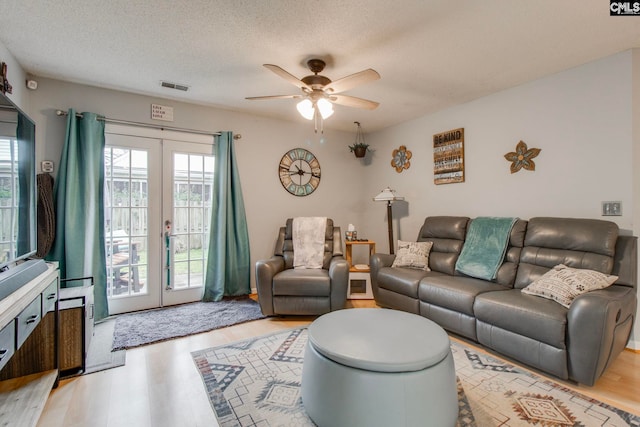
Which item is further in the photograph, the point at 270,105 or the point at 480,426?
the point at 270,105

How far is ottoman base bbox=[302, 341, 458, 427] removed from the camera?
134 cm

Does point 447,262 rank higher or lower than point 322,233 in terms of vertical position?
lower

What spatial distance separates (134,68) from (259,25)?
1455 millimetres

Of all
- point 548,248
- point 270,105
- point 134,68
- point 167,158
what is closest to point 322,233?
point 270,105

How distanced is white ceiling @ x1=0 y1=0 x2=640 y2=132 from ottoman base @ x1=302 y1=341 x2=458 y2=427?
2.13m

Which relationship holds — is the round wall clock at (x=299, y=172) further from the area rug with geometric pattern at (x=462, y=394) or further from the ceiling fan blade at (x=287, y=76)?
the area rug with geometric pattern at (x=462, y=394)

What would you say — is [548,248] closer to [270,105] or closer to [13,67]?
[270,105]

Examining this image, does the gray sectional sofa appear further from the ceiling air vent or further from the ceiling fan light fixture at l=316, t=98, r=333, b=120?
the ceiling air vent

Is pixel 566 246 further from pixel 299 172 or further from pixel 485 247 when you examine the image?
pixel 299 172

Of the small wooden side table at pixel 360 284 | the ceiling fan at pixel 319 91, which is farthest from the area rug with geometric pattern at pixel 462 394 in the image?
the ceiling fan at pixel 319 91

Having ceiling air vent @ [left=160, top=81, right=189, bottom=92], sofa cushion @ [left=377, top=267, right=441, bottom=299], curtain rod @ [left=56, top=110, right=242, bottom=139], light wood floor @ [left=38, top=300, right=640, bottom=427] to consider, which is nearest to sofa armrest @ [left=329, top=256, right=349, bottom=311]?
sofa cushion @ [left=377, top=267, right=441, bottom=299]

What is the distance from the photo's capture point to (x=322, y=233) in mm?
3797

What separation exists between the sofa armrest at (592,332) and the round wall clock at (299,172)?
11.2 ft

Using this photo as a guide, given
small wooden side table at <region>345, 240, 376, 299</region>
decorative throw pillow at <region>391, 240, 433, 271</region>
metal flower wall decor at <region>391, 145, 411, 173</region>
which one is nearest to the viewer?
decorative throw pillow at <region>391, 240, 433, 271</region>
